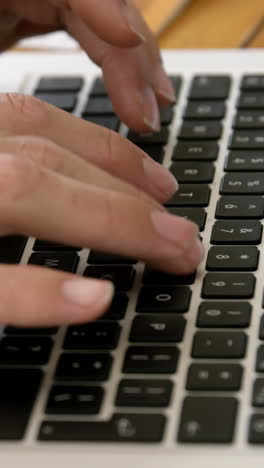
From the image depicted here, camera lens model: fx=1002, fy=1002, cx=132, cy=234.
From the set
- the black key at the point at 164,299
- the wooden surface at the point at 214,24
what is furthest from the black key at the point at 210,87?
the black key at the point at 164,299

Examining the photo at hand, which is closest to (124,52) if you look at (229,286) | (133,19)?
(133,19)

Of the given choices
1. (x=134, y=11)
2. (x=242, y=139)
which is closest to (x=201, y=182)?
(x=242, y=139)

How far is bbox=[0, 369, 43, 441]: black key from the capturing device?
461 mm

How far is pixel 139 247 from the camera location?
0.51 metres

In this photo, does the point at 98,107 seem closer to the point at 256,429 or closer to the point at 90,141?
the point at 90,141

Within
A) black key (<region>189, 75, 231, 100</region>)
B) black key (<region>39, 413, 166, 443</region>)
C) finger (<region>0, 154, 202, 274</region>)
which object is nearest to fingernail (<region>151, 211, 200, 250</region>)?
finger (<region>0, 154, 202, 274</region>)

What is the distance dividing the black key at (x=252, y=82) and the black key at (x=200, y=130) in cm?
5

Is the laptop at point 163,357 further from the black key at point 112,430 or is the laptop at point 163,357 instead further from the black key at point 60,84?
the black key at point 60,84

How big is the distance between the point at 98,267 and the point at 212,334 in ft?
0.29

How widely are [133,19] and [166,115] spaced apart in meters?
0.07

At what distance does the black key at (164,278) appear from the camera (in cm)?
53

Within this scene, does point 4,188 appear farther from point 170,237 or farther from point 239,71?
point 239,71

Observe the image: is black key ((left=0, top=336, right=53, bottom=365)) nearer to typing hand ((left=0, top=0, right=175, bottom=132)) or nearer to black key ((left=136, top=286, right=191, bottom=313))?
black key ((left=136, top=286, right=191, bottom=313))

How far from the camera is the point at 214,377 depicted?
1.53ft
